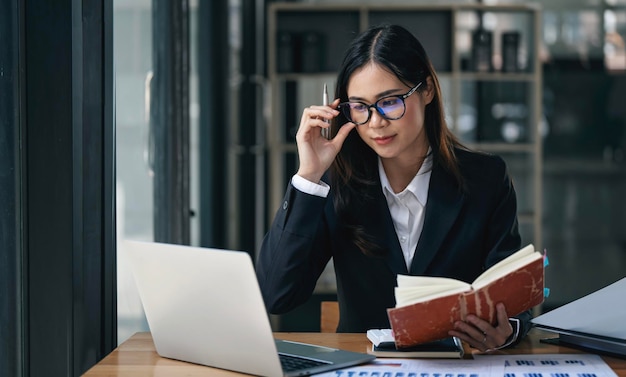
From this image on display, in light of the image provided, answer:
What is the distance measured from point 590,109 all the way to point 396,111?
4.43m

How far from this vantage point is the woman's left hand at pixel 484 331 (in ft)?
4.62

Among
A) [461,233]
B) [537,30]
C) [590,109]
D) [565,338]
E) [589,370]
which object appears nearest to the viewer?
[589,370]


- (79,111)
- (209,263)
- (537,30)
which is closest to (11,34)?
(79,111)

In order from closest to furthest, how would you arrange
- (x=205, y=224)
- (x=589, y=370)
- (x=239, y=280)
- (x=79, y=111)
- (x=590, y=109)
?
1. (x=239, y=280)
2. (x=589, y=370)
3. (x=79, y=111)
4. (x=205, y=224)
5. (x=590, y=109)

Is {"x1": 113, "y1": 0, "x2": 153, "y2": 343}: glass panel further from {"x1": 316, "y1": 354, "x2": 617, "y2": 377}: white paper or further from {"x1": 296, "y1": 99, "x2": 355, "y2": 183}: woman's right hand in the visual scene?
{"x1": 316, "y1": 354, "x2": 617, "y2": 377}: white paper

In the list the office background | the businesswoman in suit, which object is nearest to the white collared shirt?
the businesswoman in suit

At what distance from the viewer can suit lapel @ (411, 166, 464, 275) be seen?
1.88m

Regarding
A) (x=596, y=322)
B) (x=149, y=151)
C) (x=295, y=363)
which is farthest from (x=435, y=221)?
(x=149, y=151)

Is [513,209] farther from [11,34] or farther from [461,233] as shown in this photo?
[11,34]

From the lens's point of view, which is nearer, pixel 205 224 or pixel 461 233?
pixel 461 233

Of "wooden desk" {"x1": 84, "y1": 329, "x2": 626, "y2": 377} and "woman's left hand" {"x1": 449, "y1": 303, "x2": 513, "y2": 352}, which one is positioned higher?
"woman's left hand" {"x1": 449, "y1": 303, "x2": 513, "y2": 352}

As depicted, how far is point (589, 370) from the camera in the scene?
1.39 meters

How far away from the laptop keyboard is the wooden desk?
82mm

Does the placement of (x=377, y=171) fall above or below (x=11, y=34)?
below
